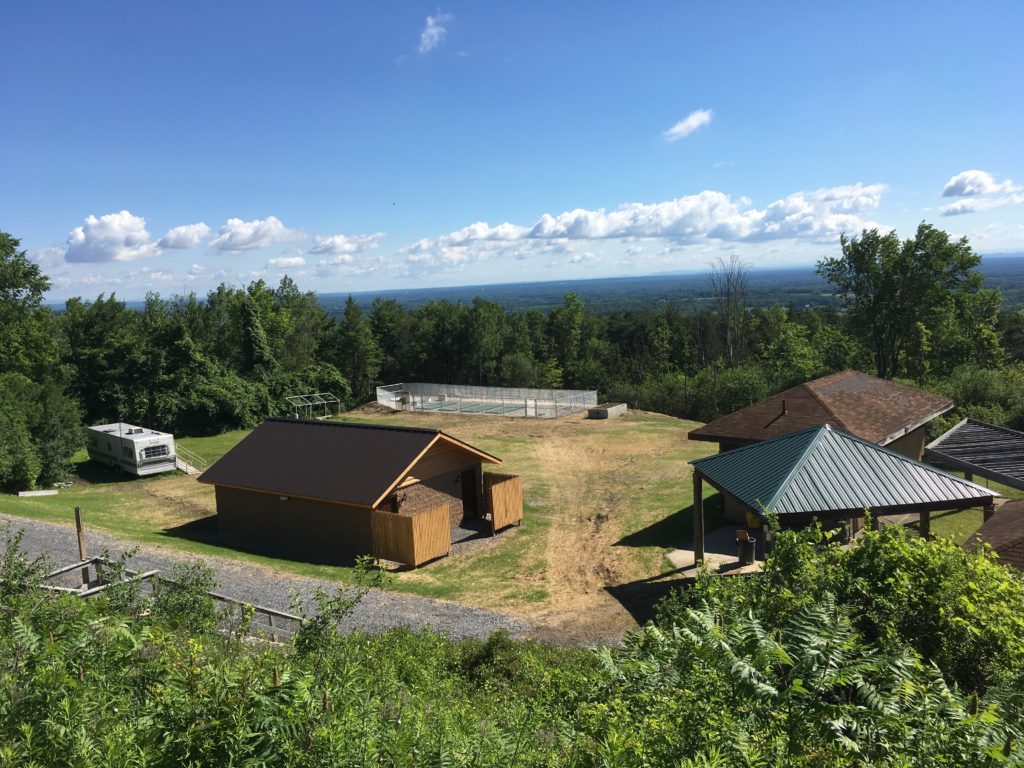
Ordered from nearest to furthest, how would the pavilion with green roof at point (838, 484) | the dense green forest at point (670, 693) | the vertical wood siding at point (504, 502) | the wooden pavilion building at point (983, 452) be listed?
the dense green forest at point (670, 693)
the pavilion with green roof at point (838, 484)
the wooden pavilion building at point (983, 452)
the vertical wood siding at point (504, 502)

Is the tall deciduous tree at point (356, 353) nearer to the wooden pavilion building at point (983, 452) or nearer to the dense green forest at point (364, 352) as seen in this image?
the dense green forest at point (364, 352)

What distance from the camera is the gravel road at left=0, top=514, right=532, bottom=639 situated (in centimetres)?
1444

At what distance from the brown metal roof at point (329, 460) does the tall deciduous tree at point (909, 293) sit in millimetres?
32413

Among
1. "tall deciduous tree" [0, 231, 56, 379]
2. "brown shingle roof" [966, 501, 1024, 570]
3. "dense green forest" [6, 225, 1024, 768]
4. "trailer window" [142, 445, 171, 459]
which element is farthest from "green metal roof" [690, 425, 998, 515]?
"tall deciduous tree" [0, 231, 56, 379]

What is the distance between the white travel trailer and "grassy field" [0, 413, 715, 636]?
0.74 m

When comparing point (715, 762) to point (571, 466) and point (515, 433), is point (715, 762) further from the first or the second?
point (515, 433)

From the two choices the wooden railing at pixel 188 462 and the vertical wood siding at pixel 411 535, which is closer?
the vertical wood siding at pixel 411 535

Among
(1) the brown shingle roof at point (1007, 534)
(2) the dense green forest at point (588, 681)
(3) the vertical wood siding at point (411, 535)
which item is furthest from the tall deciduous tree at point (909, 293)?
(2) the dense green forest at point (588, 681)

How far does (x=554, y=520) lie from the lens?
23375 mm

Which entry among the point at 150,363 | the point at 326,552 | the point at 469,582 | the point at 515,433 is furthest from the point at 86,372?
the point at 469,582

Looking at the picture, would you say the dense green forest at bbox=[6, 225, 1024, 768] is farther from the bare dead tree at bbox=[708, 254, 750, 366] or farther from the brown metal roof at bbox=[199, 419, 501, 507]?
the bare dead tree at bbox=[708, 254, 750, 366]

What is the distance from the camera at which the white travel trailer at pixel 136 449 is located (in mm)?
33438

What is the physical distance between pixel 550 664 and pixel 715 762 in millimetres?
7364

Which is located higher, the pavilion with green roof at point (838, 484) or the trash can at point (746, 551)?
the pavilion with green roof at point (838, 484)
